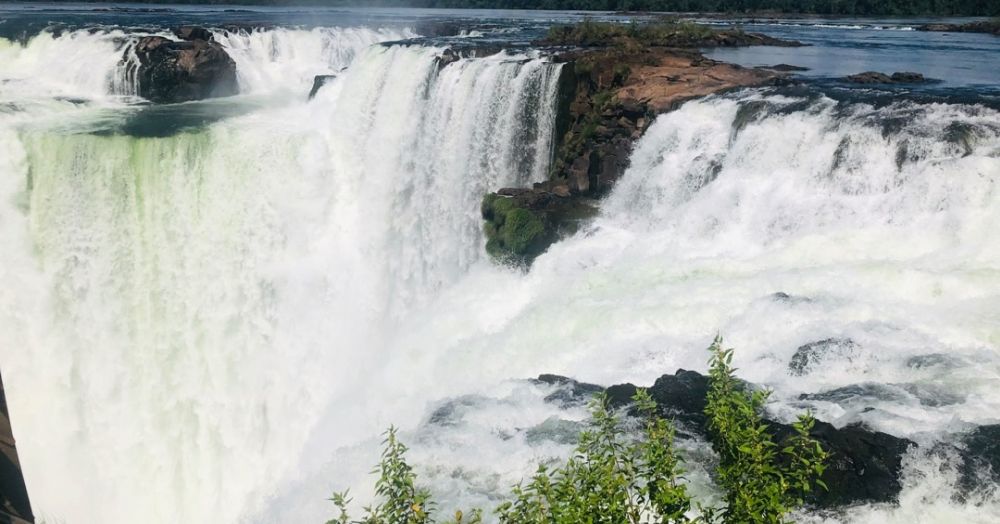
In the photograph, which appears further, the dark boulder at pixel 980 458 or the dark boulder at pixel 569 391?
the dark boulder at pixel 569 391

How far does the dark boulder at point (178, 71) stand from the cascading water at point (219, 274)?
5686 mm

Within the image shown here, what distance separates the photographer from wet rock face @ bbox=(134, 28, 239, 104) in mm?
21297

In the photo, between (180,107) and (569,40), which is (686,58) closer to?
(569,40)

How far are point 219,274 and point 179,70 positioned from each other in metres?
9.53

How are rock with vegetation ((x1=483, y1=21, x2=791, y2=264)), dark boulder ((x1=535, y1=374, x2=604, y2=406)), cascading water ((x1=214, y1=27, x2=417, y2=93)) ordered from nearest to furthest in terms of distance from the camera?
dark boulder ((x1=535, y1=374, x2=604, y2=406)) → rock with vegetation ((x1=483, y1=21, x2=791, y2=264)) → cascading water ((x1=214, y1=27, x2=417, y2=93))

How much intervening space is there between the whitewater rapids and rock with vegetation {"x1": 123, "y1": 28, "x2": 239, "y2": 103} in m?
2.53

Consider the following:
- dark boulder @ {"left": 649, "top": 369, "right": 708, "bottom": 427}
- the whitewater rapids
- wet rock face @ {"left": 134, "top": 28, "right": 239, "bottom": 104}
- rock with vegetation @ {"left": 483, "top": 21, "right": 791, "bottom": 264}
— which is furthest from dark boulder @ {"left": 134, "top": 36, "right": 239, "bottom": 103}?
dark boulder @ {"left": 649, "top": 369, "right": 708, "bottom": 427}

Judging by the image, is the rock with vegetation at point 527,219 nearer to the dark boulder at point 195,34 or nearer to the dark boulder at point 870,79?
the dark boulder at point 870,79

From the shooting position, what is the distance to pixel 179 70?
21.4 meters

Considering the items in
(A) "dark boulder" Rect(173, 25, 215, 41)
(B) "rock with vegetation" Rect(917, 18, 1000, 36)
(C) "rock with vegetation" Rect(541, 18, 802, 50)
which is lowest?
(B) "rock with vegetation" Rect(917, 18, 1000, 36)

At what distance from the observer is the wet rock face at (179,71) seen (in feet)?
69.9

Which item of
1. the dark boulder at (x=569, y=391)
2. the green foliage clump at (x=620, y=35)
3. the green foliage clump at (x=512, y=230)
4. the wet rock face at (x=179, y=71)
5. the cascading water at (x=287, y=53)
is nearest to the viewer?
Result: the dark boulder at (x=569, y=391)

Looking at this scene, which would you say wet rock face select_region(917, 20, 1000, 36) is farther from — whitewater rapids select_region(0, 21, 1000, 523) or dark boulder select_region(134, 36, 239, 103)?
dark boulder select_region(134, 36, 239, 103)

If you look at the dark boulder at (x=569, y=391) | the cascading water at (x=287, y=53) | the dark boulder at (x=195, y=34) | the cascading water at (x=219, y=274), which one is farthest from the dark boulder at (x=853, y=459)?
the dark boulder at (x=195, y=34)
